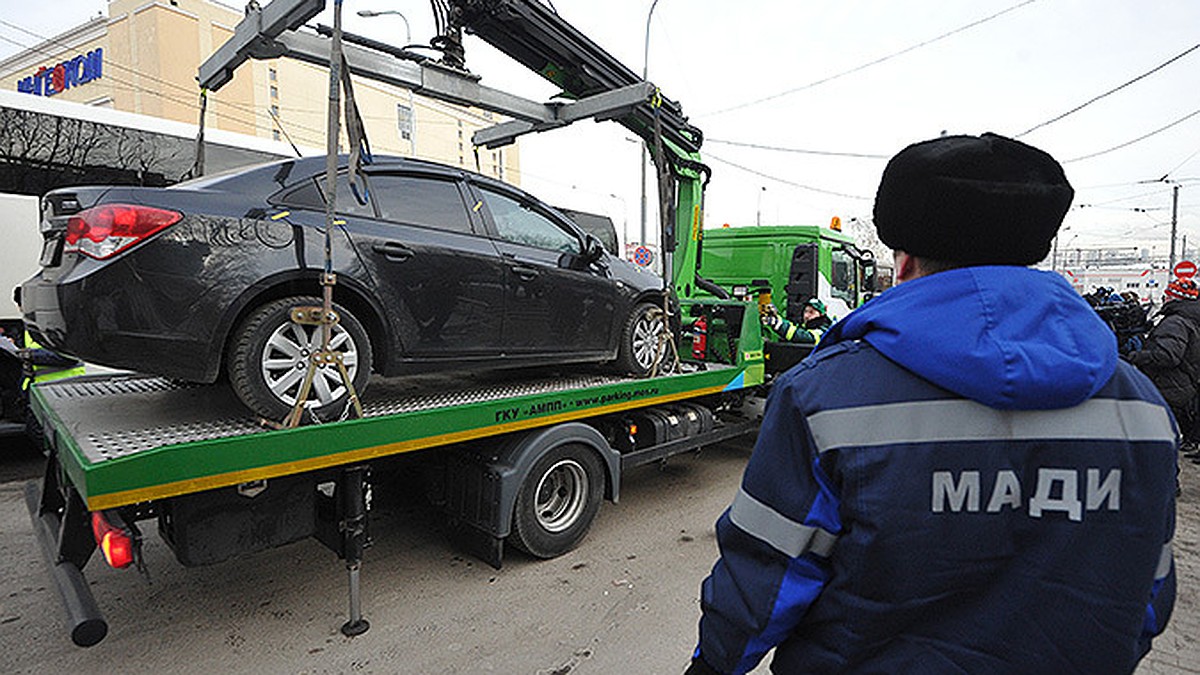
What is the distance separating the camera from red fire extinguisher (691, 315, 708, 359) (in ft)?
19.7

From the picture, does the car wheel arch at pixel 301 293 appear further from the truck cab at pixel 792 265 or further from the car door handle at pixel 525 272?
the truck cab at pixel 792 265

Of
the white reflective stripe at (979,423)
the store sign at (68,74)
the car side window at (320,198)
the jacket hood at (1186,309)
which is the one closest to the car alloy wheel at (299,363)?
the car side window at (320,198)

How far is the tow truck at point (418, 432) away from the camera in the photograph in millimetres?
2619

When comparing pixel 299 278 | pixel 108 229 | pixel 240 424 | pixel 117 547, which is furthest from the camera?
pixel 299 278

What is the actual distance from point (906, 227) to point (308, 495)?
282 cm

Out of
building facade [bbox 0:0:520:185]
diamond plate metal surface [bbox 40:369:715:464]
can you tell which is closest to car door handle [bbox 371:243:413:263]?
diamond plate metal surface [bbox 40:369:715:464]

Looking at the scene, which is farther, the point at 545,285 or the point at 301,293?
the point at 545,285

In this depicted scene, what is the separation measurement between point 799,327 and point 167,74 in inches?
1278

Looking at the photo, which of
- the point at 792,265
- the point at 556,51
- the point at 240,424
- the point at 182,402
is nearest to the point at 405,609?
the point at 240,424

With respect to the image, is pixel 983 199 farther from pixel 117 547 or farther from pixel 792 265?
pixel 792 265

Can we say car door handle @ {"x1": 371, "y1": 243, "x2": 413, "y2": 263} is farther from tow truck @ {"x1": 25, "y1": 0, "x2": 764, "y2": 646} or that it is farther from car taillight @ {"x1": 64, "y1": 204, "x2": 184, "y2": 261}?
car taillight @ {"x1": 64, "y1": 204, "x2": 184, "y2": 261}

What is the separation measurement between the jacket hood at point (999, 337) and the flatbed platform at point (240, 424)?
245 centimetres

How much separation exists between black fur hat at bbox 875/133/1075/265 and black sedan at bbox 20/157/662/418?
8.99 ft

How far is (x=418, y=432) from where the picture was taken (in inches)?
126
